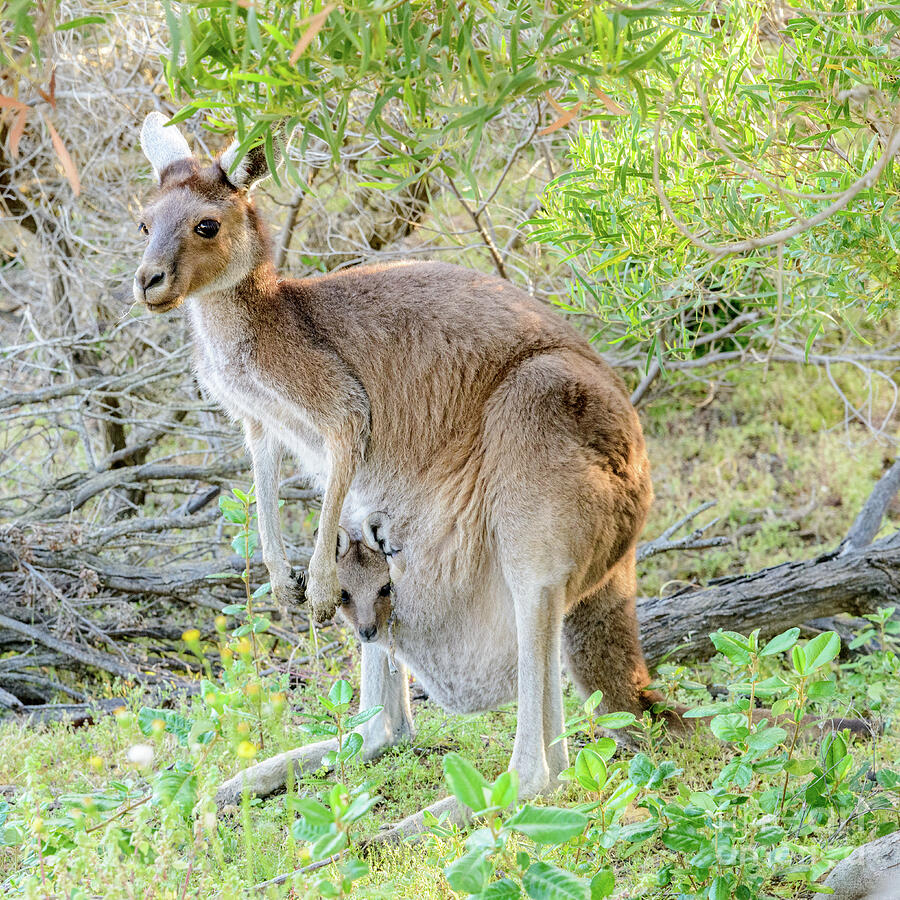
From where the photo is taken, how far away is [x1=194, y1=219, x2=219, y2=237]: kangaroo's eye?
2.97 meters

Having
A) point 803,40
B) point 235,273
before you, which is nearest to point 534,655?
point 235,273

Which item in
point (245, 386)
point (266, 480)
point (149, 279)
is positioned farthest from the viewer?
point (266, 480)

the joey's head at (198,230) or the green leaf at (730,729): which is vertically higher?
the joey's head at (198,230)

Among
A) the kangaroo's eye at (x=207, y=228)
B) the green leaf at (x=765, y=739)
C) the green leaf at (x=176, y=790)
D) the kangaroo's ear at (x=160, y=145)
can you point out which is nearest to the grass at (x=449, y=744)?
the green leaf at (x=176, y=790)

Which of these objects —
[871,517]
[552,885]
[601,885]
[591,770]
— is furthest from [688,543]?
[552,885]

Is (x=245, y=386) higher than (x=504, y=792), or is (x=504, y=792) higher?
(x=245, y=386)

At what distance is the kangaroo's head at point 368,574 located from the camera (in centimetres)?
321

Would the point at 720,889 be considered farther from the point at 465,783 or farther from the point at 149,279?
the point at 149,279

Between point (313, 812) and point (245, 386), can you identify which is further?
point (245, 386)

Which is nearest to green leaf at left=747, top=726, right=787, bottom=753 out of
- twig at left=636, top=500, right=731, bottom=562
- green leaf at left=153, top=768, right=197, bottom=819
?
green leaf at left=153, top=768, right=197, bottom=819

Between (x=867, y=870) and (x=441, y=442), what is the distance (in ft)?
5.29

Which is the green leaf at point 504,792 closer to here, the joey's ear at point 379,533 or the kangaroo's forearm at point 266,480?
the joey's ear at point 379,533

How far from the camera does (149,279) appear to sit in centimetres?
282

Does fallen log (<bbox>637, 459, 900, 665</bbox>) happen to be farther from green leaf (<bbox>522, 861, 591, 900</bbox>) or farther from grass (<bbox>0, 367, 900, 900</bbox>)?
green leaf (<bbox>522, 861, 591, 900</bbox>)
